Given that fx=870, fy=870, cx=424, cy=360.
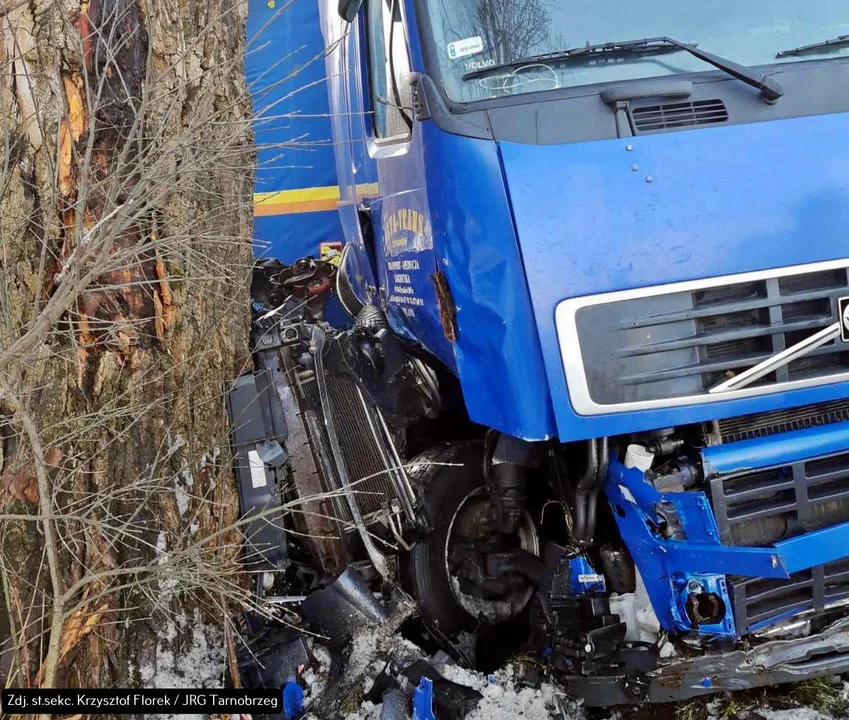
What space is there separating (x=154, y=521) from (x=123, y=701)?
648 mm

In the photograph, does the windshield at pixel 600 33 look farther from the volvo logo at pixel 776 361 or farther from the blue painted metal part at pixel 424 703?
the blue painted metal part at pixel 424 703

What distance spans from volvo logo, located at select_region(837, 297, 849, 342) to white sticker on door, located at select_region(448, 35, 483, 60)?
1.48 m

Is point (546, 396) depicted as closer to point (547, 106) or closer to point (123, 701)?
point (547, 106)

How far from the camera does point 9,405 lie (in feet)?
8.95

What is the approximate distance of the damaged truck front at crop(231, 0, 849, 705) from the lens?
106 inches

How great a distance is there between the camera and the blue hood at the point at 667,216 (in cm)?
269

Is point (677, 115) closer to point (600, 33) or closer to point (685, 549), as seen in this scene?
point (600, 33)

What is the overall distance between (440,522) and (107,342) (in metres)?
1.61

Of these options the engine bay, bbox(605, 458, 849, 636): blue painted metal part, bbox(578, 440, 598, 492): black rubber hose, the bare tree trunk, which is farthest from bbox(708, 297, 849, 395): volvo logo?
the bare tree trunk

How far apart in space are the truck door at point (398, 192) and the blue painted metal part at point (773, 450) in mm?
996

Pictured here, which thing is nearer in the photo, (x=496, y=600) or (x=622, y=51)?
(x=622, y=51)

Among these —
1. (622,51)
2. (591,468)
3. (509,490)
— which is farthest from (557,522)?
(622,51)

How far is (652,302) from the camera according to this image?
2689mm

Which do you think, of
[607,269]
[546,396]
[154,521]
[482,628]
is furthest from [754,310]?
[154,521]
